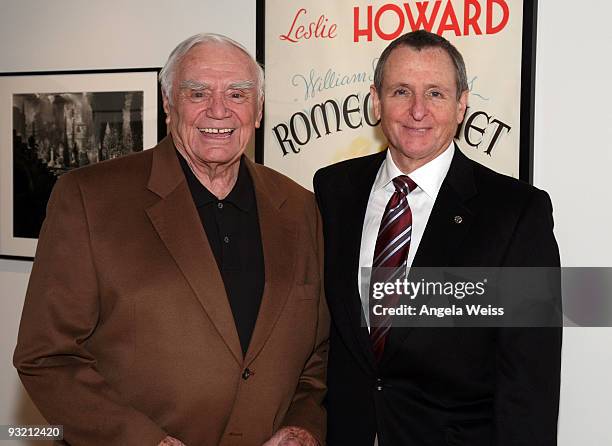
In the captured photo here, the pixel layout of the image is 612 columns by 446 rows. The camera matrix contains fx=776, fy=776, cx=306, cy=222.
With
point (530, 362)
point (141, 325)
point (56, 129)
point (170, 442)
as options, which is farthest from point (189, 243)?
point (56, 129)

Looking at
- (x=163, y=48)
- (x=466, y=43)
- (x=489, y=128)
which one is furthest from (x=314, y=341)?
(x=163, y=48)

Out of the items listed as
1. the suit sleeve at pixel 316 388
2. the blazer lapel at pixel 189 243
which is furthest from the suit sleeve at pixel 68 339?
the suit sleeve at pixel 316 388

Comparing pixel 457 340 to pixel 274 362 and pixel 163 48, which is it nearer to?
pixel 274 362

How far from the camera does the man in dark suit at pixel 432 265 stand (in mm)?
1936

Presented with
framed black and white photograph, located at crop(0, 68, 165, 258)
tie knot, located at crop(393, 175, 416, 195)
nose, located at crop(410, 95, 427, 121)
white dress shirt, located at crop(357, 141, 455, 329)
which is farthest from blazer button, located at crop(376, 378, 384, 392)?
framed black and white photograph, located at crop(0, 68, 165, 258)

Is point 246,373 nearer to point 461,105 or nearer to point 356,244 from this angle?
point 356,244

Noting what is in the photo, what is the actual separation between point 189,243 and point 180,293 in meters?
0.12

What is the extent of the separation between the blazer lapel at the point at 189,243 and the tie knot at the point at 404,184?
556 mm

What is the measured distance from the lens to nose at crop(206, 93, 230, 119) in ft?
6.36

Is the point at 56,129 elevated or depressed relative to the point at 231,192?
elevated

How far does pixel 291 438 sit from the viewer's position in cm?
198

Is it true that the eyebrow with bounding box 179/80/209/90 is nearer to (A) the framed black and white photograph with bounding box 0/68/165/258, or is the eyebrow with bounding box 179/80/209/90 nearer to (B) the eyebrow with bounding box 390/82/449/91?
(B) the eyebrow with bounding box 390/82/449/91

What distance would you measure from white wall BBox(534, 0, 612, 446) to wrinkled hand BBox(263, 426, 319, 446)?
3.32 feet

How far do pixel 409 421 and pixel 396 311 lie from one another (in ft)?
0.94
